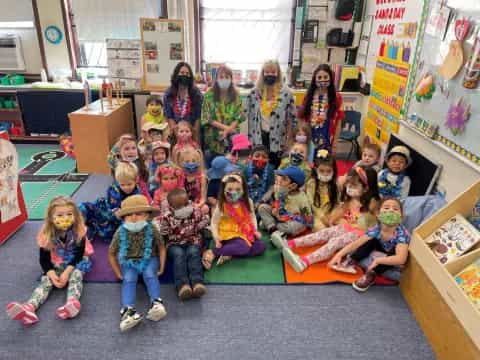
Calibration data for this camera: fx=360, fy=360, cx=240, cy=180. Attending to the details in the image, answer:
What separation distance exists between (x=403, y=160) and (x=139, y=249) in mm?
2296

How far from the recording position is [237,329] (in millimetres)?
2182

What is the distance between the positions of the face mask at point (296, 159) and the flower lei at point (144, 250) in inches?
58.1

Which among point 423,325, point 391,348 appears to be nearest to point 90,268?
point 391,348

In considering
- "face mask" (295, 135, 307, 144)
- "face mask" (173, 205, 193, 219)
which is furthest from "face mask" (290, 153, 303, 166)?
"face mask" (173, 205, 193, 219)

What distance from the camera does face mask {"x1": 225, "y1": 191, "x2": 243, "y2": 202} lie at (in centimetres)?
273

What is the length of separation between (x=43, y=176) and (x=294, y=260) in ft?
10.3

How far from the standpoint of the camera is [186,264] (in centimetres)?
255

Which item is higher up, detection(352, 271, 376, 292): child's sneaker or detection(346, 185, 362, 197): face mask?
detection(346, 185, 362, 197): face mask

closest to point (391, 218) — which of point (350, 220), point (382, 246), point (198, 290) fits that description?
point (382, 246)

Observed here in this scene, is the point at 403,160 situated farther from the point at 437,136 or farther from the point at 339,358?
the point at 339,358

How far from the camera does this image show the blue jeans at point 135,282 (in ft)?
7.41

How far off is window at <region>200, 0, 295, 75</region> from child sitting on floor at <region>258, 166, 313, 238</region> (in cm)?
293

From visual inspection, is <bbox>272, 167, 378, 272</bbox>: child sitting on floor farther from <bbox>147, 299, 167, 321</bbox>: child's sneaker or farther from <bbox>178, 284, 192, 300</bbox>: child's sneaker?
<bbox>147, 299, 167, 321</bbox>: child's sneaker

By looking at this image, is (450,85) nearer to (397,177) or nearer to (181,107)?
(397,177)
